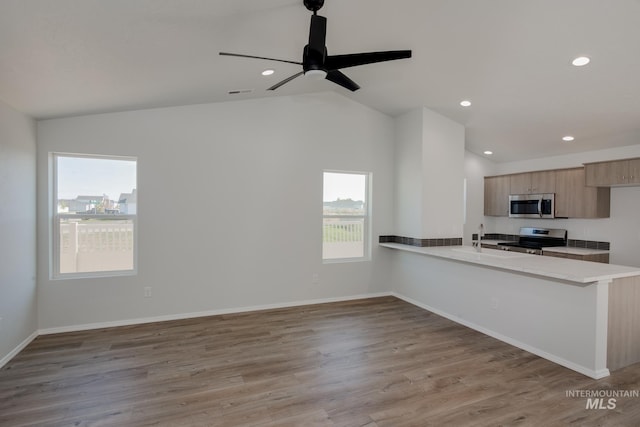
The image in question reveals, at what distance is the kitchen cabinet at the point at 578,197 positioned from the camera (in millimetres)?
5027

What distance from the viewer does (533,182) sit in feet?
19.3

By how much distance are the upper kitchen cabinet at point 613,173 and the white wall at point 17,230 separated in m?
7.13

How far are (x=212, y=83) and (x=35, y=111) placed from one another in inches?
69.4

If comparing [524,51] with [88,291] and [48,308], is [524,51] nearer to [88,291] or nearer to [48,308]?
[88,291]

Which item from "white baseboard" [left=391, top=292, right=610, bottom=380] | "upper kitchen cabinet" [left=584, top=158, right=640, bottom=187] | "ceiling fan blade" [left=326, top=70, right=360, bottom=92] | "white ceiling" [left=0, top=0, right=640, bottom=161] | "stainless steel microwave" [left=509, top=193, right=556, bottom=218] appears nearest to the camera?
"white ceiling" [left=0, top=0, right=640, bottom=161]

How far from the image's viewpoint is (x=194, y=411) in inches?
92.7

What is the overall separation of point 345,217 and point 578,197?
3.67 metres

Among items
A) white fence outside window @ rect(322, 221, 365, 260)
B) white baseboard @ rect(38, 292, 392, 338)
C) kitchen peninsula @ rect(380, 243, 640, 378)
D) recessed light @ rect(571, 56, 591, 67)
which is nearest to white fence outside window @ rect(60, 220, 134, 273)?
white baseboard @ rect(38, 292, 392, 338)

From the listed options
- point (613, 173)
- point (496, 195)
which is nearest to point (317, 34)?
point (613, 173)

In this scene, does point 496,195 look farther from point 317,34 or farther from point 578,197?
point 317,34

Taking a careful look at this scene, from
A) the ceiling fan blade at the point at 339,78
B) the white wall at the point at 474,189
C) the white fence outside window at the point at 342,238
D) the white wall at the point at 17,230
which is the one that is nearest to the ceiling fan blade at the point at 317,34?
the ceiling fan blade at the point at 339,78

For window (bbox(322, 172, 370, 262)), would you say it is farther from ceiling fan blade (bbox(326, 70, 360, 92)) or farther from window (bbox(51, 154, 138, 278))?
window (bbox(51, 154, 138, 278))

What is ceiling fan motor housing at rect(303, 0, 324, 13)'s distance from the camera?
93.3 inches

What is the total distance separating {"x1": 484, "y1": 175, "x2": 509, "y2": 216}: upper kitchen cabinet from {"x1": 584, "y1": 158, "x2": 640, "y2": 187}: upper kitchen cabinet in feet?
4.68
